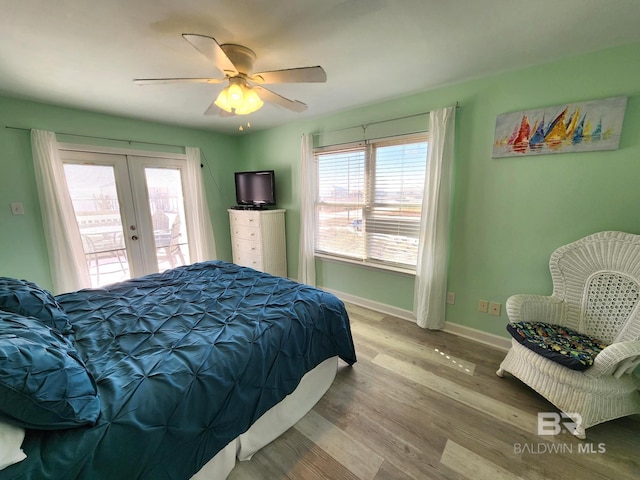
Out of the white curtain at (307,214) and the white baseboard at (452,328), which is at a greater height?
the white curtain at (307,214)

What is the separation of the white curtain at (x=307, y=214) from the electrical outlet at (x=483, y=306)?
2010 mm

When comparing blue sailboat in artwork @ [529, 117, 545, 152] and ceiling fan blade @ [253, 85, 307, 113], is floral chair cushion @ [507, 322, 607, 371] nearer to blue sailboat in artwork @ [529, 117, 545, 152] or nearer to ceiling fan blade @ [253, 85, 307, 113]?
blue sailboat in artwork @ [529, 117, 545, 152]

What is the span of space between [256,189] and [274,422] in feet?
9.86

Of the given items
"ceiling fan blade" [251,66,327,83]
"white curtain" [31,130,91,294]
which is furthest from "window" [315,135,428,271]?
"white curtain" [31,130,91,294]

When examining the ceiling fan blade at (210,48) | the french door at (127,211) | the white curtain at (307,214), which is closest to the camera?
Result: the ceiling fan blade at (210,48)

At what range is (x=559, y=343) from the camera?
1.66 metres

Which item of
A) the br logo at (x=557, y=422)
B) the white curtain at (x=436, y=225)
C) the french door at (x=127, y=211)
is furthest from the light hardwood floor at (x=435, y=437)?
the french door at (x=127, y=211)

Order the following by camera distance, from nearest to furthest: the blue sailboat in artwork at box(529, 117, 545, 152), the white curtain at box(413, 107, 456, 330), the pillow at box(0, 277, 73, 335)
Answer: the pillow at box(0, 277, 73, 335), the blue sailboat in artwork at box(529, 117, 545, 152), the white curtain at box(413, 107, 456, 330)

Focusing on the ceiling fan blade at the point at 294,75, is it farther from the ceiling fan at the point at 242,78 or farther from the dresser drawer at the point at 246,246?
the dresser drawer at the point at 246,246

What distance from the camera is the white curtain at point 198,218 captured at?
141 inches

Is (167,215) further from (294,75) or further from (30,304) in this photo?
(294,75)

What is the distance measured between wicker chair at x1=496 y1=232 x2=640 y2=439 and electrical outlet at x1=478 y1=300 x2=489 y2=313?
0.44 m

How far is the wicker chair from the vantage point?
4.81ft

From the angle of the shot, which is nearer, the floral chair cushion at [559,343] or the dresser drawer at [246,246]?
the floral chair cushion at [559,343]
